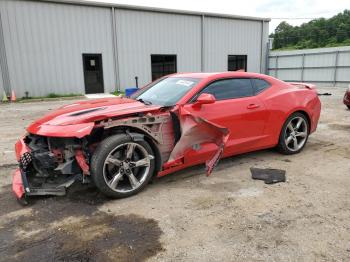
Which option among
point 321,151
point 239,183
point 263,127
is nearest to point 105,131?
point 239,183

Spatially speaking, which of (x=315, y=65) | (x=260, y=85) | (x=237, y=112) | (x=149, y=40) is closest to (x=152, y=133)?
(x=237, y=112)

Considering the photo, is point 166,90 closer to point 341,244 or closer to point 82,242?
point 82,242

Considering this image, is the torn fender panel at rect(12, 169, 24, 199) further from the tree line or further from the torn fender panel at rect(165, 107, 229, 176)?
the tree line

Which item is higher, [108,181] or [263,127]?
[263,127]

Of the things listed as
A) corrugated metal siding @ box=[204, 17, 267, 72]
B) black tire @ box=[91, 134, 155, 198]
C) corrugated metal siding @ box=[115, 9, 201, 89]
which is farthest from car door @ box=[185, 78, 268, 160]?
corrugated metal siding @ box=[204, 17, 267, 72]

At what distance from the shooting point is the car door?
13.8ft

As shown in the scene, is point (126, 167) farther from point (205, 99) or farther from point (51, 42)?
point (51, 42)

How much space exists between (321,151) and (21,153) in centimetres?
469

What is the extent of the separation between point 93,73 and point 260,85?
14.2 m

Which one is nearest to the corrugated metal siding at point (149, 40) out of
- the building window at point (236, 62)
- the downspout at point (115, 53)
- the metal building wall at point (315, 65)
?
the downspout at point (115, 53)

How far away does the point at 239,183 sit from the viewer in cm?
405

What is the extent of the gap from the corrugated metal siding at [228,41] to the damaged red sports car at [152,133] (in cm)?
1630

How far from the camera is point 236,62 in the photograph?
73.7ft

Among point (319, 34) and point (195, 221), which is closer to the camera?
point (195, 221)
